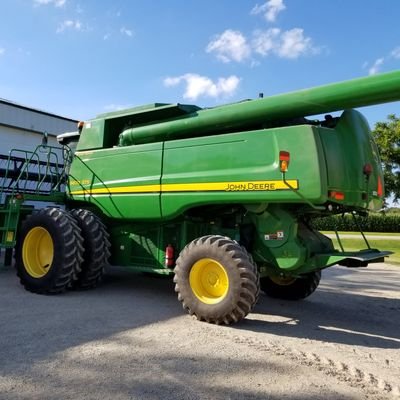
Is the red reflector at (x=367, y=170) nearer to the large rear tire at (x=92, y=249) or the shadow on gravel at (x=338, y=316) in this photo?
the shadow on gravel at (x=338, y=316)

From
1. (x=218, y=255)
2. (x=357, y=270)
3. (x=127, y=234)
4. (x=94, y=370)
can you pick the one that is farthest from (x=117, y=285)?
(x=357, y=270)

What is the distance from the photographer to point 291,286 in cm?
730

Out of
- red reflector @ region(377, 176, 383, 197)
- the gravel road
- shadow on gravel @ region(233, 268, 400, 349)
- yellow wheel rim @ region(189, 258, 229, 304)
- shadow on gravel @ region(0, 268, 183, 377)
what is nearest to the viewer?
the gravel road

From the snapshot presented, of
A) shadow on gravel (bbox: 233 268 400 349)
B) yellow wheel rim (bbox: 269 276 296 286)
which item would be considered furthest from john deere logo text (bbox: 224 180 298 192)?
yellow wheel rim (bbox: 269 276 296 286)

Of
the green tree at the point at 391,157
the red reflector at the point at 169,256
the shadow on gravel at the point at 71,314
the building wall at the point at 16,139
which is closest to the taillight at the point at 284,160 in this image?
the red reflector at the point at 169,256

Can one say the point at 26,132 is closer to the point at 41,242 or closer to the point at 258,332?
the point at 41,242

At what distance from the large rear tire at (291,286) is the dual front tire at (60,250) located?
8.92 feet

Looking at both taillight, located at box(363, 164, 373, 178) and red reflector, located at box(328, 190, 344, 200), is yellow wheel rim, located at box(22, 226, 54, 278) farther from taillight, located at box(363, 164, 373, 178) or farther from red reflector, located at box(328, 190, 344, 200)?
taillight, located at box(363, 164, 373, 178)

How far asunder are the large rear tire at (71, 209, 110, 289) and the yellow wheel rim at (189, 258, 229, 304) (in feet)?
6.26

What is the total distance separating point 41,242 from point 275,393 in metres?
5.19

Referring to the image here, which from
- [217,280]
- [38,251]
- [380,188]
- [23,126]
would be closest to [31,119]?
[23,126]

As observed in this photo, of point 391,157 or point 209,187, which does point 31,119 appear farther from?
point 391,157

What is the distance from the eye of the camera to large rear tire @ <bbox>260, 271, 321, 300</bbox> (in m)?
7.16

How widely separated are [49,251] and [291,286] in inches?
156
